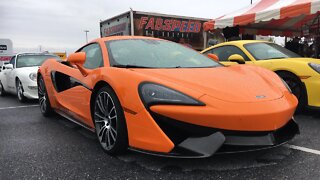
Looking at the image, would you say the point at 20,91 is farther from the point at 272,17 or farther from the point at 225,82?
the point at 272,17

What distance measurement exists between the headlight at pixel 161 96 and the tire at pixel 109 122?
Answer: 0.99ft

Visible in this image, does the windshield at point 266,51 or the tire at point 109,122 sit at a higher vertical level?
the windshield at point 266,51

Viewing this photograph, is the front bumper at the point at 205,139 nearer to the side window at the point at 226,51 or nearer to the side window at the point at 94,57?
the side window at the point at 94,57

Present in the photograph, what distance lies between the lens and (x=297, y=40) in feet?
32.5

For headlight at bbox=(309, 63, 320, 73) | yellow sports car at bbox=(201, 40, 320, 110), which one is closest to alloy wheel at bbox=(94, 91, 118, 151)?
yellow sports car at bbox=(201, 40, 320, 110)

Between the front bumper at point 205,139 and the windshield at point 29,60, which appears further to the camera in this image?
the windshield at point 29,60

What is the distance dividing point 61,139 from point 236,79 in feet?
6.49

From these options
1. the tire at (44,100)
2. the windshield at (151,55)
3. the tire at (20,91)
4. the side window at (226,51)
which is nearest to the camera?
the windshield at (151,55)

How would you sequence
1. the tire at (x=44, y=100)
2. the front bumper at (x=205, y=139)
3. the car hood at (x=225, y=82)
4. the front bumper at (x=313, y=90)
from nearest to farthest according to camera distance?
the front bumper at (x=205, y=139), the car hood at (x=225, y=82), the front bumper at (x=313, y=90), the tire at (x=44, y=100)

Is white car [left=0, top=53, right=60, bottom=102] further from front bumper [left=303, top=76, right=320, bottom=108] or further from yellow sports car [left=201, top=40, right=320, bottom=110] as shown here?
front bumper [left=303, top=76, right=320, bottom=108]

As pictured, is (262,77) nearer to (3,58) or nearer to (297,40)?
(297,40)

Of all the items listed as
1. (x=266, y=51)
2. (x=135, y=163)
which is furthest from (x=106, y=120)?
(x=266, y=51)

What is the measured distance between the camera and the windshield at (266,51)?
5.24 meters

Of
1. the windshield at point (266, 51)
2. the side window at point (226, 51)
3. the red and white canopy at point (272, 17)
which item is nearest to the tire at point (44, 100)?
the side window at point (226, 51)
